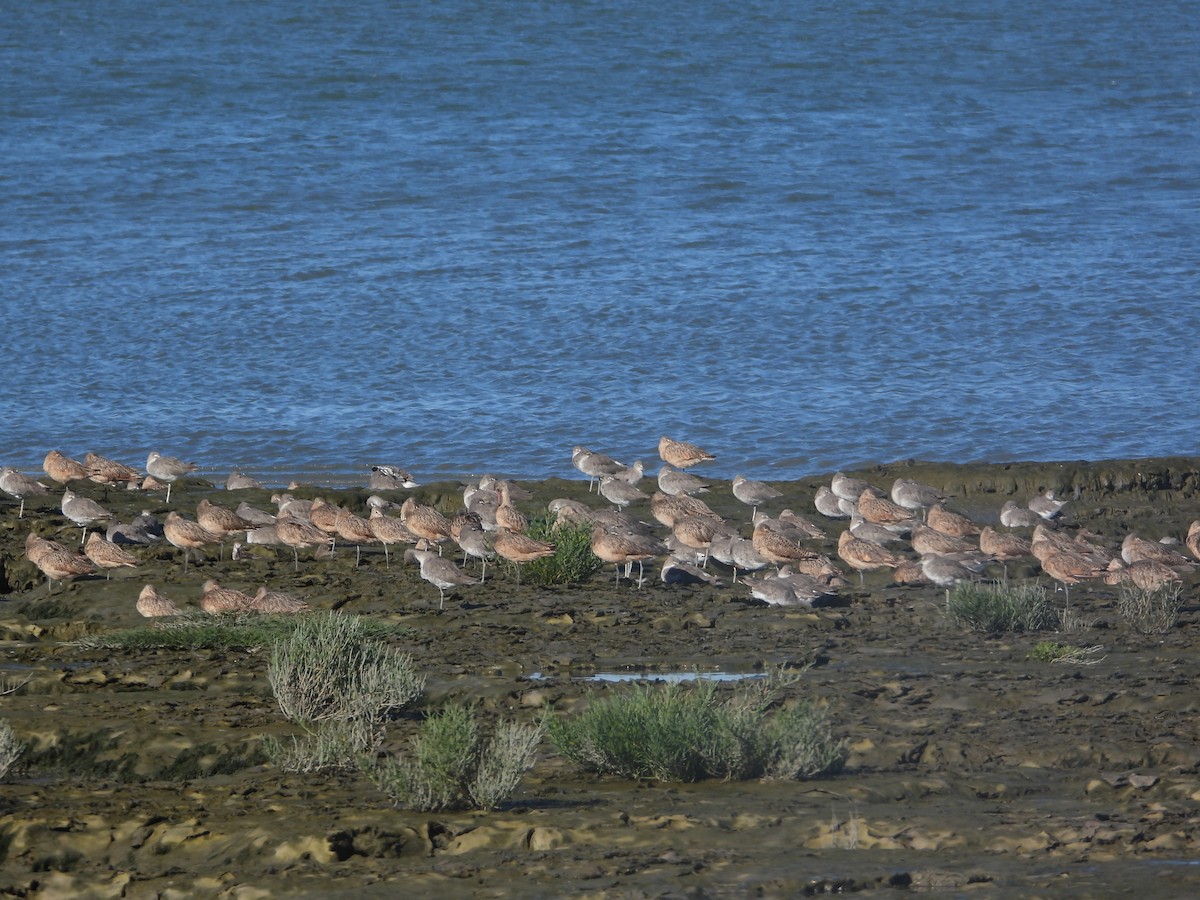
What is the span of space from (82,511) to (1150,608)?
10881 mm

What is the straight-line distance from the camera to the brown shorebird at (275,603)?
1531 cm

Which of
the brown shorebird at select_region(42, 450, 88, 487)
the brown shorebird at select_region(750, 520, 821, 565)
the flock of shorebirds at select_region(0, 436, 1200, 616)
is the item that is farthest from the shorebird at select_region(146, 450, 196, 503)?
the brown shorebird at select_region(750, 520, 821, 565)

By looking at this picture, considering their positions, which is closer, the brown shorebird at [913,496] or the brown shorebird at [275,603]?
the brown shorebird at [275,603]

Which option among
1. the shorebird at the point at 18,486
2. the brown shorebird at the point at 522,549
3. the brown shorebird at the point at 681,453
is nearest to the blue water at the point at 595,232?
the brown shorebird at the point at 681,453

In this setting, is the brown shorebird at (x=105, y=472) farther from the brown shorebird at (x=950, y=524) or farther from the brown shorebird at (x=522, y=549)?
the brown shorebird at (x=950, y=524)

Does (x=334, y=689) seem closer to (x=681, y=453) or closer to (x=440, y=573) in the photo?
(x=440, y=573)

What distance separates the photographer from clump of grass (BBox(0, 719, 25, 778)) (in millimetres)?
10758

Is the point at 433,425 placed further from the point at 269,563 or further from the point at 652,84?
the point at 652,84

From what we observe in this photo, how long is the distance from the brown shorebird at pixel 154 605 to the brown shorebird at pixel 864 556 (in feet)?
→ 20.5

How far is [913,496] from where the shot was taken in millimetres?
20625

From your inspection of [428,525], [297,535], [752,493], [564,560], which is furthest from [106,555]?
[752,493]

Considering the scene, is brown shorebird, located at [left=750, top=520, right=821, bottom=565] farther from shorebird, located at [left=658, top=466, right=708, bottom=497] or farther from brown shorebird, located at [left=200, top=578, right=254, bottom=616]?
brown shorebird, located at [left=200, top=578, right=254, bottom=616]

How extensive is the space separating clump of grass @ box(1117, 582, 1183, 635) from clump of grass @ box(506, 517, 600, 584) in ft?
15.7

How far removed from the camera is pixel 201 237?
→ 41.1m
